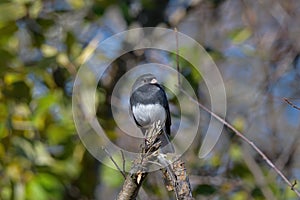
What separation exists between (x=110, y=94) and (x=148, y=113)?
1062mm

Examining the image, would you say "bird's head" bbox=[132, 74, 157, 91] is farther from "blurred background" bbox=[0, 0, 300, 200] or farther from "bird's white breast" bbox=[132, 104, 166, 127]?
"blurred background" bbox=[0, 0, 300, 200]

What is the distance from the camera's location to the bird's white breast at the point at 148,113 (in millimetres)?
1983

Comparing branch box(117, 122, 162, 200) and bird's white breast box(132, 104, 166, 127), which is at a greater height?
bird's white breast box(132, 104, 166, 127)

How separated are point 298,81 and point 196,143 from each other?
0.64 m

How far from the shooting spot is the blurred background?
8.78ft

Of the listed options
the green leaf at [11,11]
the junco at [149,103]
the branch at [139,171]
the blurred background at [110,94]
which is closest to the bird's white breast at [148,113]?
the junco at [149,103]

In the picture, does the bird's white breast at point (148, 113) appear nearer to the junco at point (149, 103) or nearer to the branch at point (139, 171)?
the junco at point (149, 103)

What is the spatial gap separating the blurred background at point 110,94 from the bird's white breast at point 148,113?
577 millimetres

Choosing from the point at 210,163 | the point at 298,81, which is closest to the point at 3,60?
the point at 210,163

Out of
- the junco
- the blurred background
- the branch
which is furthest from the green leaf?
the branch

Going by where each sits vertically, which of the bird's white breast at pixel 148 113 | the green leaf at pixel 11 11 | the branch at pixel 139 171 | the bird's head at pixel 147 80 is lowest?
the branch at pixel 139 171

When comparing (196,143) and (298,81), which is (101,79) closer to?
(196,143)

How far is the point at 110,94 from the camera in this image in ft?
10.0

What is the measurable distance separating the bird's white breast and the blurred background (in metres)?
0.58
